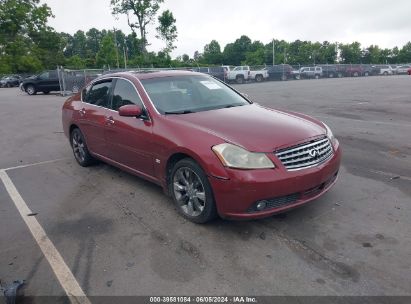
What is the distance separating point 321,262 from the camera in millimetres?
3254

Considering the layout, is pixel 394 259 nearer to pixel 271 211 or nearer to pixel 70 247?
pixel 271 211

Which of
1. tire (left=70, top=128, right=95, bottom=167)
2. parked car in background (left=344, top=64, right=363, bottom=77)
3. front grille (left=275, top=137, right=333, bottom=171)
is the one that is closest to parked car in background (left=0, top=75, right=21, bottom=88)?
parked car in background (left=344, top=64, right=363, bottom=77)

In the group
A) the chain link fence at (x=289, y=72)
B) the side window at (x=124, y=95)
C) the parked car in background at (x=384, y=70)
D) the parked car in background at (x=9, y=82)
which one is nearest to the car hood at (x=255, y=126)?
the side window at (x=124, y=95)

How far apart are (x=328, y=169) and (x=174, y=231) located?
68.8 inches

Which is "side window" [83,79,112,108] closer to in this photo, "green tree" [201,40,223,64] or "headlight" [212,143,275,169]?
"headlight" [212,143,275,169]

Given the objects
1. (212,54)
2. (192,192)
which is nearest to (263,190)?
(192,192)

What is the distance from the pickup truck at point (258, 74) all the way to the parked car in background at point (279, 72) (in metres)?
0.84

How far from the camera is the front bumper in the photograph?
3.53 metres

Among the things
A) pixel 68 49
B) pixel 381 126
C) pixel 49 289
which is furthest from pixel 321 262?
pixel 68 49

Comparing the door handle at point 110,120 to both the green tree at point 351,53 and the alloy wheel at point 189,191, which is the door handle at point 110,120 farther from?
the green tree at point 351,53

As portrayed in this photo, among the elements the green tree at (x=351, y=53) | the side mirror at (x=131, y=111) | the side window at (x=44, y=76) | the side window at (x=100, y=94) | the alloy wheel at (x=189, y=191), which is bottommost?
the alloy wheel at (x=189, y=191)

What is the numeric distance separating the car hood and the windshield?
238 mm

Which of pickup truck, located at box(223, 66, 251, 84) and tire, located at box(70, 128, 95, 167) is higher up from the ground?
pickup truck, located at box(223, 66, 251, 84)

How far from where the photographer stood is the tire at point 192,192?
3.82 meters
